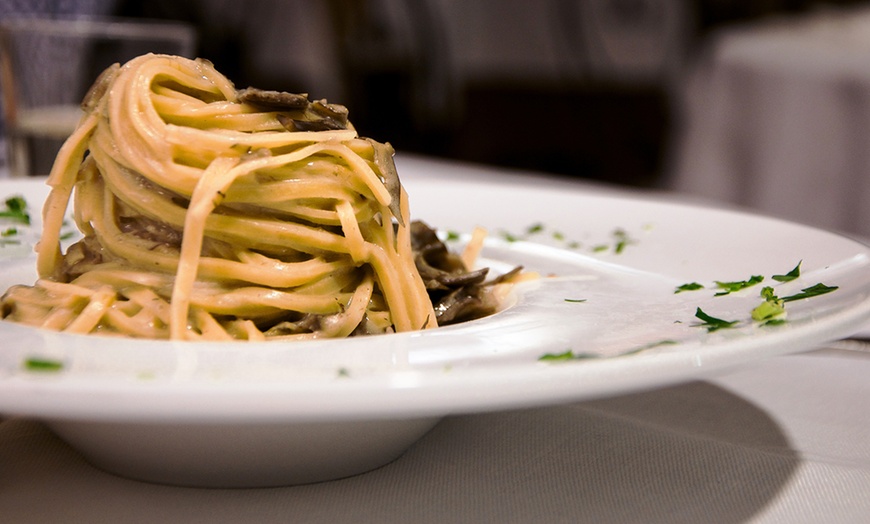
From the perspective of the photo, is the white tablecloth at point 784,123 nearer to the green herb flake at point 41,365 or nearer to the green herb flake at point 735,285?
the green herb flake at point 735,285

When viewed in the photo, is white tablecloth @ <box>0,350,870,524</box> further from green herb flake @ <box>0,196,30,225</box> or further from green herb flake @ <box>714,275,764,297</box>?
green herb flake @ <box>0,196,30,225</box>

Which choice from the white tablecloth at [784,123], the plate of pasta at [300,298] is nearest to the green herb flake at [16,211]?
the plate of pasta at [300,298]

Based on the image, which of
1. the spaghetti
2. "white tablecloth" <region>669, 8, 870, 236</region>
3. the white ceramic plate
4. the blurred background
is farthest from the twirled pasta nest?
the blurred background

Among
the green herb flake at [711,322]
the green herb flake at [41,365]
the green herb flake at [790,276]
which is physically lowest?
the green herb flake at [790,276]

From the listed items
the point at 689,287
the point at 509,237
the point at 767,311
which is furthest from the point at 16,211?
the point at 767,311

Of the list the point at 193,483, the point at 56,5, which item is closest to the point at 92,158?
the point at 193,483

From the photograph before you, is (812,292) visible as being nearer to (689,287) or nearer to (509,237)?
(689,287)
